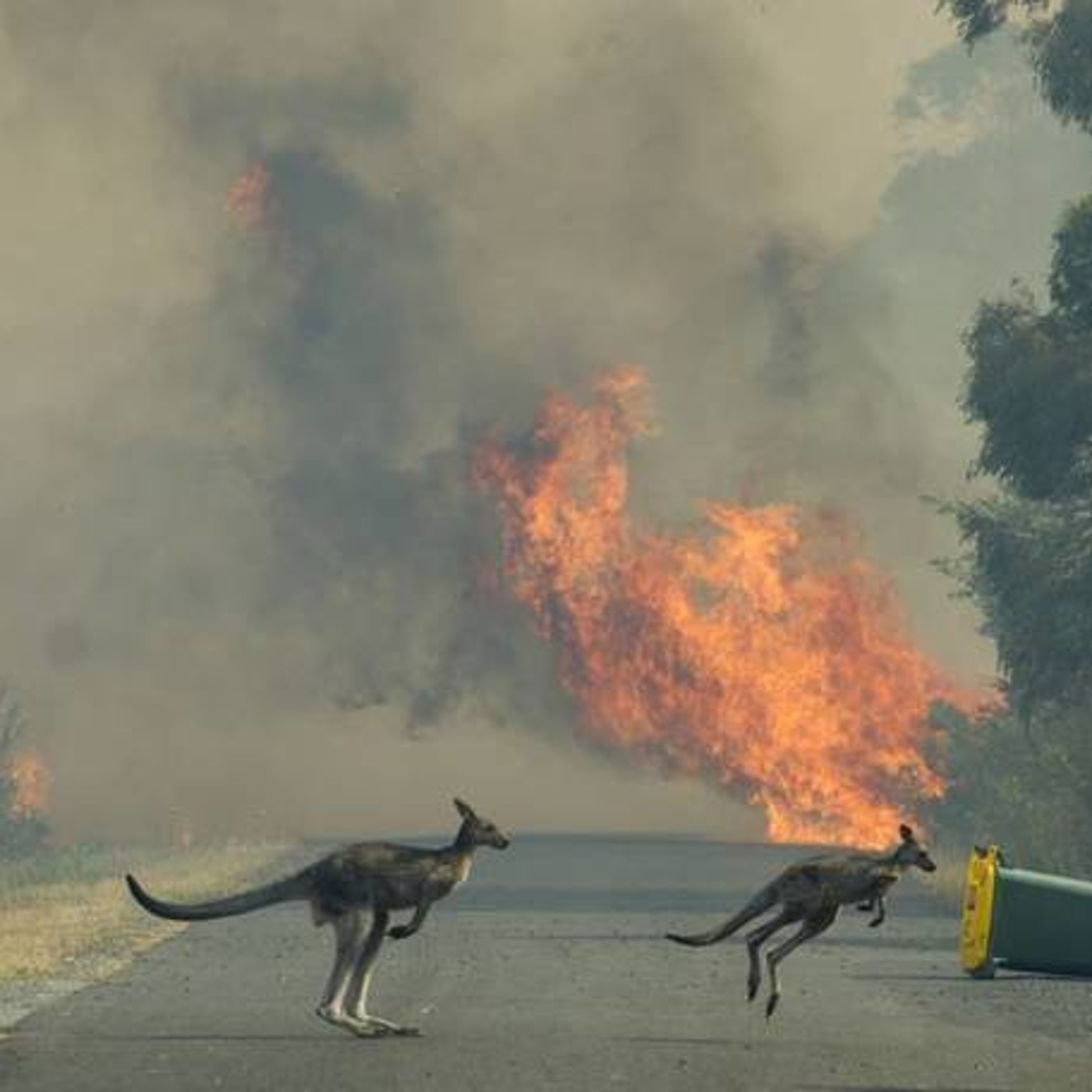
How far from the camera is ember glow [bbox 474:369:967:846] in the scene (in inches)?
2296

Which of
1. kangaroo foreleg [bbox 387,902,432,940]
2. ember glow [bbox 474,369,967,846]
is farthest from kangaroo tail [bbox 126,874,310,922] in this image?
ember glow [bbox 474,369,967,846]

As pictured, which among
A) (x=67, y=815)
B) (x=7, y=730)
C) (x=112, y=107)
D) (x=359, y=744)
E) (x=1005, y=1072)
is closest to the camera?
(x=1005, y=1072)

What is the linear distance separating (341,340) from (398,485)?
214 inches

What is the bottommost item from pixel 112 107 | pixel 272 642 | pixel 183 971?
pixel 183 971

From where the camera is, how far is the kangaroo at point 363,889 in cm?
2075

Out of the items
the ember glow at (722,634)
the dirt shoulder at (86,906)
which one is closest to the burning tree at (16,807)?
the dirt shoulder at (86,906)

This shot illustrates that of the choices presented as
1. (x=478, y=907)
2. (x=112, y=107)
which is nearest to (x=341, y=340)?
(x=112, y=107)

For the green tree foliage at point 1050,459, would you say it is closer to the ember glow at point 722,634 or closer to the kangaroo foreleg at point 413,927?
the ember glow at point 722,634

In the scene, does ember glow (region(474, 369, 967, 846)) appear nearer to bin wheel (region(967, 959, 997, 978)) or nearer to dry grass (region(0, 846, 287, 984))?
dry grass (region(0, 846, 287, 984))

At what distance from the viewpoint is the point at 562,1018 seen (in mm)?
24141

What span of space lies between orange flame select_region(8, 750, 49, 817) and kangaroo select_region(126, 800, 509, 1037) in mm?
41226

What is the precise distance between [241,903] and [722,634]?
3961 cm

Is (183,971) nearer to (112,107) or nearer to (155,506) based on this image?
(155,506)

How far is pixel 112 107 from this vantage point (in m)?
100
